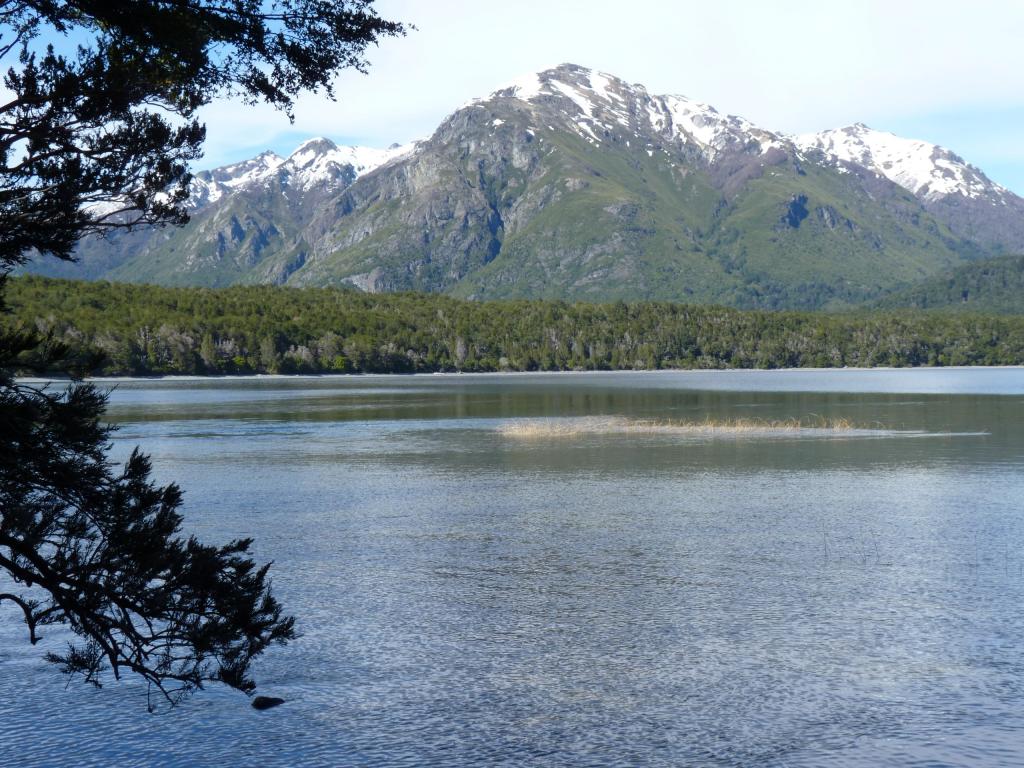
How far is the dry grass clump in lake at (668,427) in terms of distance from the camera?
274 feet

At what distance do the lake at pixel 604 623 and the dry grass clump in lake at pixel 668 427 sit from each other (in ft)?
68.2

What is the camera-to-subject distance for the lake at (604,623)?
19.4 metres

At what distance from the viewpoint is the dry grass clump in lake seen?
8362 cm

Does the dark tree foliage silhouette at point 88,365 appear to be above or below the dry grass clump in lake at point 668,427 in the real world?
above

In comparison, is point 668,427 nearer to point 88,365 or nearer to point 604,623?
point 604,623

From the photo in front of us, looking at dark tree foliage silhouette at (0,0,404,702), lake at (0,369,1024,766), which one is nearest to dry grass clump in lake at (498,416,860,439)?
lake at (0,369,1024,766)

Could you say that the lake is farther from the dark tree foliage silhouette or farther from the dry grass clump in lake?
the dry grass clump in lake

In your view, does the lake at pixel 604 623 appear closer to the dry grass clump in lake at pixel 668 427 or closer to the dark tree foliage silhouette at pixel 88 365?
the dark tree foliage silhouette at pixel 88 365

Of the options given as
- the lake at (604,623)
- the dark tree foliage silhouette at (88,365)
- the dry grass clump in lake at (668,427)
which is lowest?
the lake at (604,623)

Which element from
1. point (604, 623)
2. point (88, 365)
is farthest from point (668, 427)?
point (88, 365)

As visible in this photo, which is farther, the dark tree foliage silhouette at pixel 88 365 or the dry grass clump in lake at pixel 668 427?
the dry grass clump in lake at pixel 668 427

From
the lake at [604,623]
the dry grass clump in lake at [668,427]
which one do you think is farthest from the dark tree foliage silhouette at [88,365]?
the dry grass clump in lake at [668,427]

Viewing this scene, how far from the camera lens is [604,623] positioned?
87.4 ft

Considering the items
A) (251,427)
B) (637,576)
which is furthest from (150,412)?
(637,576)
